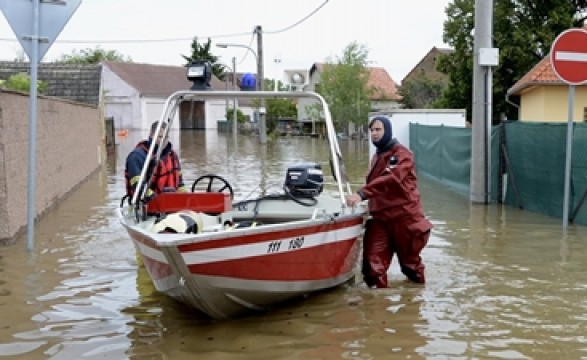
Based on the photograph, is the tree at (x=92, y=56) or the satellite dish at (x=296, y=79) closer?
the satellite dish at (x=296, y=79)

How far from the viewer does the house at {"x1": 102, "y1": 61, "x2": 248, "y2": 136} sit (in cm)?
6569

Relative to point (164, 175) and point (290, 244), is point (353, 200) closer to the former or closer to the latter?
point (290, 244)

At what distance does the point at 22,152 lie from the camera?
33.9ft

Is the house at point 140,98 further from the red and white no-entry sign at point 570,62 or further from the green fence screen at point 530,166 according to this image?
the red and white no-entry sign at point 570,62

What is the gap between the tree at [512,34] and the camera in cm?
3228

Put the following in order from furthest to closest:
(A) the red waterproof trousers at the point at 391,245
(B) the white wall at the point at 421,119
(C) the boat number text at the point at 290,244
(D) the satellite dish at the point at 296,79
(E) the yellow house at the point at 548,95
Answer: (E) the yellow house at the point at 548,95 < (B) the white wall at the point at 421,119 < (D) the satellite dish at the point at 296,79 < (A) the red waterproof trousers at the point at 391,245 < (C) the boat number text at the point at 290,244

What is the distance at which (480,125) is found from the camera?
13594 millimetres

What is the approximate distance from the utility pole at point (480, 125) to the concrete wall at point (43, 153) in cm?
773

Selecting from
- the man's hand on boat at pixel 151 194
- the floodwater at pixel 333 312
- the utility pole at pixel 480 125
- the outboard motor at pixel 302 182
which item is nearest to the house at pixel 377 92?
the utility pole at pixel 480 125

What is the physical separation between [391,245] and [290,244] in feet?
5.87

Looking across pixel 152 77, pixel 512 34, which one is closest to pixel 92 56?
pixel 152 77

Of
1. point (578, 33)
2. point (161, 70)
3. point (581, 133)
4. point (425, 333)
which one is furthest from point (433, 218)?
point (161, 70)

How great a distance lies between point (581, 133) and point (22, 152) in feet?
26.7

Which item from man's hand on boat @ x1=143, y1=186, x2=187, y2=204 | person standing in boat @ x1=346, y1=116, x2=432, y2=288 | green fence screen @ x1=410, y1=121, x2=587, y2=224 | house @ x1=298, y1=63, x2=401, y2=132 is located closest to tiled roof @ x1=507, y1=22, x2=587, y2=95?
green fence screen @ x1=410, y1=121, x2=587, y2=224
